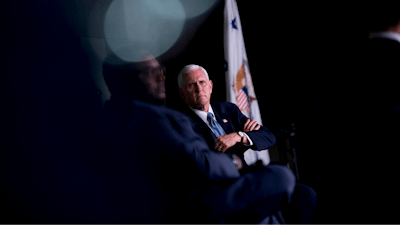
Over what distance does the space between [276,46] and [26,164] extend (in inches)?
138

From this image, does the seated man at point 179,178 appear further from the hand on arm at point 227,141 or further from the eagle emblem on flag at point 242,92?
the eagle emblem on flag at point 242,92

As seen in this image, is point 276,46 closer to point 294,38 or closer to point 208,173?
point 294,38

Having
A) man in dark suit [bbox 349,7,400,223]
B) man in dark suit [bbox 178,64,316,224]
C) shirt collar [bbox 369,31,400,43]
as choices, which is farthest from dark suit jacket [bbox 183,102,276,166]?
shirt collar [bbox 369,31,400,43]

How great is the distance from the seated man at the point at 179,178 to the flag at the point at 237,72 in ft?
6.36

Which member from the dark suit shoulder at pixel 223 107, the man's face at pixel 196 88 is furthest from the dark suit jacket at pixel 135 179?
the dark suit shoulder at pixel 223 107

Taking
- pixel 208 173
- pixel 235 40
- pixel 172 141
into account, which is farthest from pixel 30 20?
pixel 235 40

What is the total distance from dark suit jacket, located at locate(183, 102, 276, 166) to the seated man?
1.06 feet

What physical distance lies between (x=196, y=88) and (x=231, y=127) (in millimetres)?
366

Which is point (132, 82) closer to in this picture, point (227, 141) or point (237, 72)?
point (227, 141)

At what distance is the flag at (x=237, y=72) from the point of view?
8.27 feet

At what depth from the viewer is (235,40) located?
8.95 feet

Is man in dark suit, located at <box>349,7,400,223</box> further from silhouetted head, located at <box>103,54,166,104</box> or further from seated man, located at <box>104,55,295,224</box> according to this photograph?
silhouetted head, located at <box>103,54,166,104</box>

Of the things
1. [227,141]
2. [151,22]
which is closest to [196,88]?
[227,141]

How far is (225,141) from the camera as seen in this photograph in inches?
39.3
